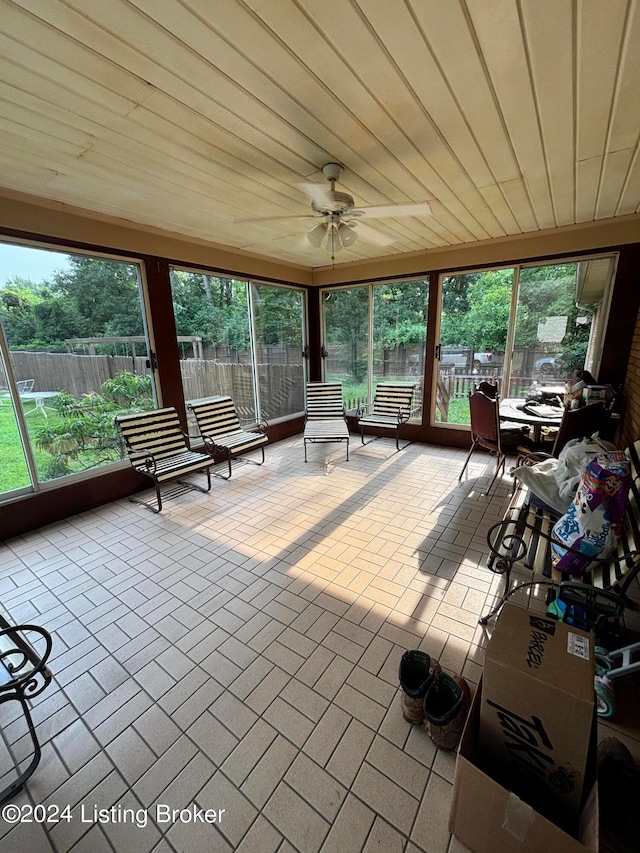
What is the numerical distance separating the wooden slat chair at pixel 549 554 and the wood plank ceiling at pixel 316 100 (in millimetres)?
1788

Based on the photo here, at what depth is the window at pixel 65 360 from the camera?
2809mm

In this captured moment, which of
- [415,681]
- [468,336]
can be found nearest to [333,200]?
[415,681]

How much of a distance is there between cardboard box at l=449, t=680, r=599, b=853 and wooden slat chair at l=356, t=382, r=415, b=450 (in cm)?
390

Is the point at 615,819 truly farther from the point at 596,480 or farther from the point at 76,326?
the point at 76,326

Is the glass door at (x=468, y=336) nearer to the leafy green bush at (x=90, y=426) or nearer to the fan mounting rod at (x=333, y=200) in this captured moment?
the fan mounting rod at (x=333, y=200)

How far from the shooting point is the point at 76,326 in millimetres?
3158

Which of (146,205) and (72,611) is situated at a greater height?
(146,205)

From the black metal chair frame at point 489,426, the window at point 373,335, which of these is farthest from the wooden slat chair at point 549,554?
the window at point 373,335

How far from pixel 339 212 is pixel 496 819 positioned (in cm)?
281

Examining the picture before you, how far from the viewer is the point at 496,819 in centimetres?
94

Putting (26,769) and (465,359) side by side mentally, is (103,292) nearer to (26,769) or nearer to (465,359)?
(26,769)

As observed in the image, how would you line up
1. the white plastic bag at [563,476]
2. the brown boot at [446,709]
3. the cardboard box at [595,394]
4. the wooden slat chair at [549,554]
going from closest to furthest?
1. the brown boot at [446,709]
2. the wooden slat chair at [549,554]
3. the white plastic bag at [563,476]
4. the cardboard box at [595,394]

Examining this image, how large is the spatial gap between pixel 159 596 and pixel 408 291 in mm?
4564

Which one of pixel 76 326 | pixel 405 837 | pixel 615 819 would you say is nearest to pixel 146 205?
pixel 76 326
